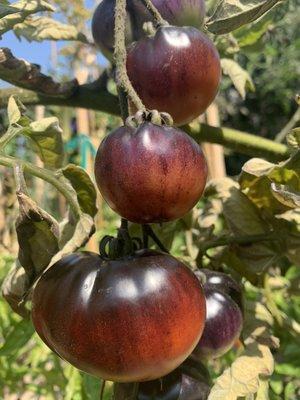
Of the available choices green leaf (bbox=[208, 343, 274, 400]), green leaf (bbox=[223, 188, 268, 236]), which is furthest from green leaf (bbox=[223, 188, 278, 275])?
green leaf (bbox=[208, 343, 274, 400])

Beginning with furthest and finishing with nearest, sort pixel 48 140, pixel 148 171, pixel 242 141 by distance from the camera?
1. pixel 242 141
2. pixel 48 140
3. pixel 148 171

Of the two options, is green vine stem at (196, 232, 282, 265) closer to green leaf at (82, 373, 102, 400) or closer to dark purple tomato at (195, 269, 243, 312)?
dark purple tomato at (195, 269, 243, 312)

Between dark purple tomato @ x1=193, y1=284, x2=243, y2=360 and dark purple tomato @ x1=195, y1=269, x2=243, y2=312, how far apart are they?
0.05 ft

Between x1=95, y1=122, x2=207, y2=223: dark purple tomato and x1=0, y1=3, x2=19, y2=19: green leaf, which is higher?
x1=0, y1=3, x2=19, y2=19: green leaf

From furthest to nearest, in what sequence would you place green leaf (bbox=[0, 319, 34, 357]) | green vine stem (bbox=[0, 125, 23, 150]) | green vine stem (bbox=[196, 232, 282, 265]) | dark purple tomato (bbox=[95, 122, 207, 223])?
green leaf (bbox=[0, 319, 34, 357]) < green vine stem (bbox=[196, 232, 282, 265]) < green vine stem (bbox=[0, 125, 23, 150]) < dark purple tomato (bbox=[95, 122, 207, 223])

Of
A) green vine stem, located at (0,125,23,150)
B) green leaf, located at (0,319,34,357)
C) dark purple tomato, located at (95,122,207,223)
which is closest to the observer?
dark purple tomato, located at (95,122,207,223)

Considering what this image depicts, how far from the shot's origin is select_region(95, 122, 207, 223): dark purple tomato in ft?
1.33

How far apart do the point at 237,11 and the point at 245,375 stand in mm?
293

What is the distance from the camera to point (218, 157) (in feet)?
6.36

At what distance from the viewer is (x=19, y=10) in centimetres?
55

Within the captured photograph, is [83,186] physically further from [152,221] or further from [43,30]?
[43,30]

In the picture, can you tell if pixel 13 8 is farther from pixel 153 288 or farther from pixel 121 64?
pixel 153 288

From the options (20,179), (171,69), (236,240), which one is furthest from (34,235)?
(236,240)

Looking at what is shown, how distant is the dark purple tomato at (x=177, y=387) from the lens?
20.4 inches
